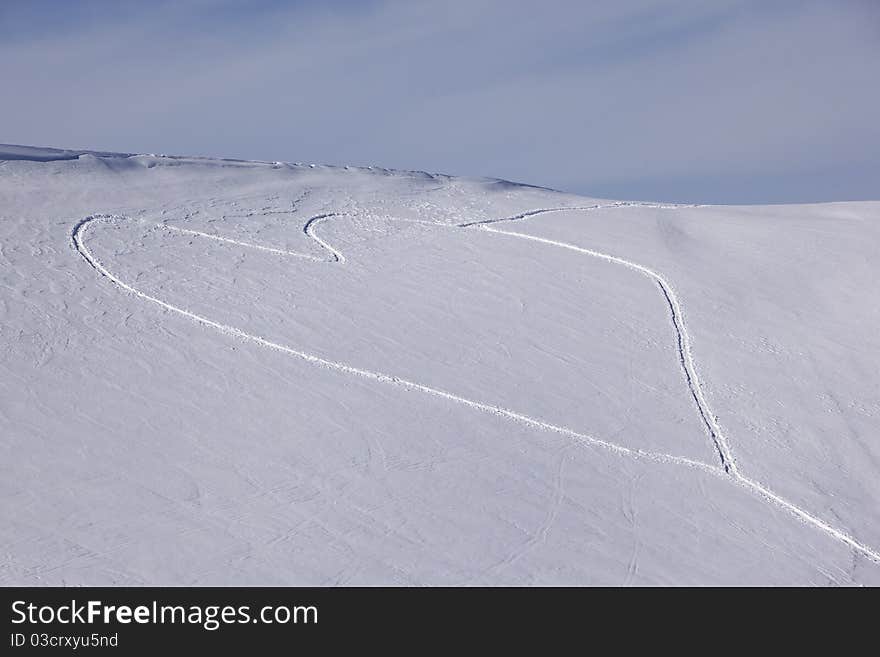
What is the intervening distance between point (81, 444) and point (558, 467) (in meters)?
4.11

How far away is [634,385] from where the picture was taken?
12.5 meters

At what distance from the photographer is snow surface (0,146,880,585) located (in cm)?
941

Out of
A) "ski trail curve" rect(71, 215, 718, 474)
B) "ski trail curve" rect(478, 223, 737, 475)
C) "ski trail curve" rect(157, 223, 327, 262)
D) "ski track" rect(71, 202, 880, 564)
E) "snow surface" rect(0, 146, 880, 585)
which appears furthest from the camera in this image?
"ski trail curve" rect(157, 223, 327, 262)

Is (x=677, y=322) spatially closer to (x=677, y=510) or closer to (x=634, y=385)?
(x=634, y=385)

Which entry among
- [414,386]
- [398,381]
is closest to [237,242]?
[398,381]

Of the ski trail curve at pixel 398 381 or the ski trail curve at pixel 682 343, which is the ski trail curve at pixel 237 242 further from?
the ski trail curve at pixel 682 343

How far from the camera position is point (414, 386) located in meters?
11.8

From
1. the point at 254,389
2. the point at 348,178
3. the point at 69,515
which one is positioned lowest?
the point at 69,515

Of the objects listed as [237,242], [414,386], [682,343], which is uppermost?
[237,242]

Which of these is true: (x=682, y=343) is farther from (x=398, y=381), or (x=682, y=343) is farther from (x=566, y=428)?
(x=398, y=381)

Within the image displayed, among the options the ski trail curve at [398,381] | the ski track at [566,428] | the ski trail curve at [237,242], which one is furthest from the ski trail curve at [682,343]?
the ski trail curve at [237,242]

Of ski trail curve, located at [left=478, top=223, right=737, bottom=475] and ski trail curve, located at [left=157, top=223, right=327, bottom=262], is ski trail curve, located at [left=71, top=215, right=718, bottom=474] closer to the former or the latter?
ski trail curve, located at [left=478, top=223, right=737, bottom=475]

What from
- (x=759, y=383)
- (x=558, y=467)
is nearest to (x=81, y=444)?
(x=558, y=467)

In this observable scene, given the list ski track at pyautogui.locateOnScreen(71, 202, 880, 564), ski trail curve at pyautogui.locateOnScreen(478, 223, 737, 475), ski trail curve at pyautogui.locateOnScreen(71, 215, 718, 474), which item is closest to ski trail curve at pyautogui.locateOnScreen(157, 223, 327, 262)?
ski track at pyautogui.locateOnScreen(71, 202, 880, 564)
